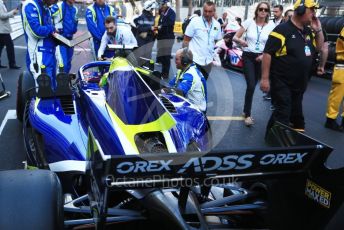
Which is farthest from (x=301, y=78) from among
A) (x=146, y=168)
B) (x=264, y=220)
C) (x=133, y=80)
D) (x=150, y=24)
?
(x=150, y=24)

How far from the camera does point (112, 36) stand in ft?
22.6

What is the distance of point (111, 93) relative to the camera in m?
3.34

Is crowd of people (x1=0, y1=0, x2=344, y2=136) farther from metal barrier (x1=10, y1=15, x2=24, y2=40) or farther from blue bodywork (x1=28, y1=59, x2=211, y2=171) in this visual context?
metal barrier (x1=10, y1=15, x2=24, y2=40)

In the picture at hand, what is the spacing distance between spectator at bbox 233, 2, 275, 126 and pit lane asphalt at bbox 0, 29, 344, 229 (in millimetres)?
431

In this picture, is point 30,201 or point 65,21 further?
point 65,21

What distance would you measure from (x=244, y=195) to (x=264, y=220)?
0.70 feet

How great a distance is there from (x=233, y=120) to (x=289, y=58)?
204cm

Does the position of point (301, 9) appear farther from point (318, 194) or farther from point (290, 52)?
point (318, 194)

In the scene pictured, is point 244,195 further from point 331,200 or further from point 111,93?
point 111,93

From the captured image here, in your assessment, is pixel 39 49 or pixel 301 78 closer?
pixel 301 78

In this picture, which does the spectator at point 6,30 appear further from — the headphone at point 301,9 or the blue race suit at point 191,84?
the headphone at point 301,9

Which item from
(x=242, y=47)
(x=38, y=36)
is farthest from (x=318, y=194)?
(x=38, y=36)

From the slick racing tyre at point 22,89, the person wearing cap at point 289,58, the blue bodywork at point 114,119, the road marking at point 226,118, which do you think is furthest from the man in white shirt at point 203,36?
the slick racing tyre at point 22,89

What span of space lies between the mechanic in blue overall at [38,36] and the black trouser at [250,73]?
3.02 meters
